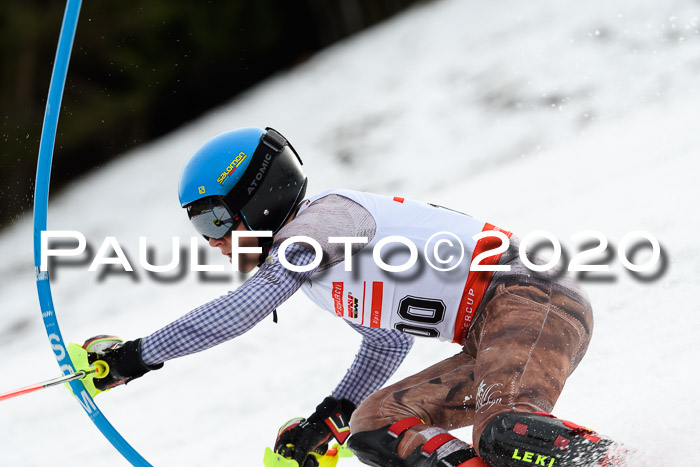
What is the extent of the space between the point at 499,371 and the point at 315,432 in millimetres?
1030

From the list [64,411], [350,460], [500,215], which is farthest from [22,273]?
[350,460]

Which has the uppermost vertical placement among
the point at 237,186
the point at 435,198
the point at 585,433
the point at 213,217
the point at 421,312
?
the point at 237,186

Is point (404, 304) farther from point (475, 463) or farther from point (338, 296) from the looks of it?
point (475, 463)

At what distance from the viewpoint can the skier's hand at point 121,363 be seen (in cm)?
277

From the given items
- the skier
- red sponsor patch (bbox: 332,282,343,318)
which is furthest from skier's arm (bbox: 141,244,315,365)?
red sponsor patch (bbox: 332,282,343,318)

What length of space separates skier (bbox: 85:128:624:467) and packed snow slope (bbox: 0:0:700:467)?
0.71 m

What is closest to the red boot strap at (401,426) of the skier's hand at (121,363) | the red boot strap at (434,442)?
the red boot strap at (434,442)

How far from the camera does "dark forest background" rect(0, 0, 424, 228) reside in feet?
48.8

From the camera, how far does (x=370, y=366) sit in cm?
369

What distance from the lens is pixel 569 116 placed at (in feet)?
33.1

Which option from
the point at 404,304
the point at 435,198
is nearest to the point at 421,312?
the point at 404,304

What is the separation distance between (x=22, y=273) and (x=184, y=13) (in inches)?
238

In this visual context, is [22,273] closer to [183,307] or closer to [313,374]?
[183,307]

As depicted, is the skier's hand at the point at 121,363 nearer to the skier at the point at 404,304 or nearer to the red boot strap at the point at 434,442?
the skier at the point at 404,304
